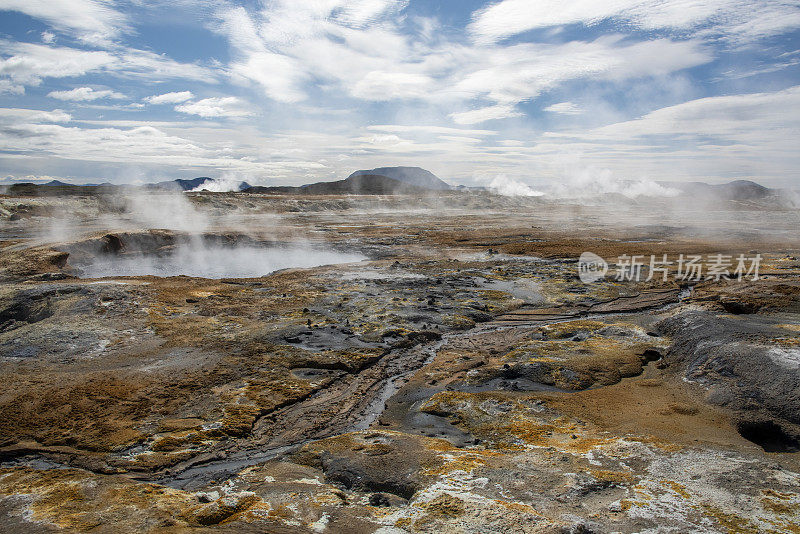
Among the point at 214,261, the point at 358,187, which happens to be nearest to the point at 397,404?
the point at 214,261

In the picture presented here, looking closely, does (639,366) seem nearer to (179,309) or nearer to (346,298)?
(346,298)

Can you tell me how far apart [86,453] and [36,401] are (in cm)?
232

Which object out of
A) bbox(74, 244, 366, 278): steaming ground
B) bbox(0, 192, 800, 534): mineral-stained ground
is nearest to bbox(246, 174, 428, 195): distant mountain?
bbox(74, 244, 366, 278): steaming ground

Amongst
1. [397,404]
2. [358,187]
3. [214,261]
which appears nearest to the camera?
[397,404]

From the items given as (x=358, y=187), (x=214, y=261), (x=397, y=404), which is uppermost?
(x=358, y=187)

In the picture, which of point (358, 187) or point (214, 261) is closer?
point (214, 261)

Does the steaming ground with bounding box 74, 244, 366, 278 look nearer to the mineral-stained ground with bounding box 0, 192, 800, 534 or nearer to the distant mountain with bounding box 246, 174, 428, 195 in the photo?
the mineral-stained ground with bounding box 0, 192, 800, 534

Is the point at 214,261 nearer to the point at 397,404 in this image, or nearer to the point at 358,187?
the point at 397,404

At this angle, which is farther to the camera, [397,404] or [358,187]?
[358,187]

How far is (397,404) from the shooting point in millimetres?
8891

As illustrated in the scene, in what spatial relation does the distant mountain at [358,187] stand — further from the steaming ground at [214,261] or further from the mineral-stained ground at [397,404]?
the mineral-stained ground at [397,404]

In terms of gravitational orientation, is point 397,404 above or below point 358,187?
below

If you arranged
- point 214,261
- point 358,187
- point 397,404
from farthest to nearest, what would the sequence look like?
point 358,187 → point 214,261 → point 397,404

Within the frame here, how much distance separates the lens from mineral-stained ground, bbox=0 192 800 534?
5262 mm
